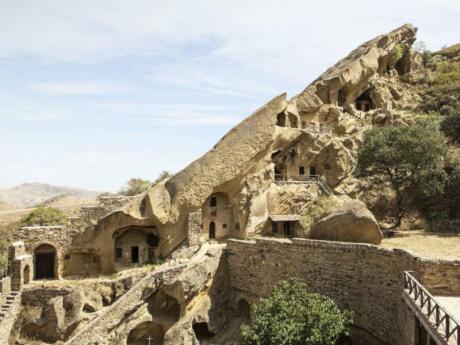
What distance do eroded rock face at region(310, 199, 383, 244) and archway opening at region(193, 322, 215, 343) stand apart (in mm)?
7988

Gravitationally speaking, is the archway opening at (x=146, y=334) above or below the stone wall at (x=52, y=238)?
below

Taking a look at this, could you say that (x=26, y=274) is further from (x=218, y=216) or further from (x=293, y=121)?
(x=293, y=121)

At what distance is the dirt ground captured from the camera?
21.7 m

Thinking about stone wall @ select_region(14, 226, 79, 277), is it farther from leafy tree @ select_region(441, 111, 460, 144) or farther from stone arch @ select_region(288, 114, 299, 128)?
leafy tree @ select_region(441, 111, 460, 144)

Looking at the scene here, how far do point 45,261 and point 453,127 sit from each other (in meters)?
32.2

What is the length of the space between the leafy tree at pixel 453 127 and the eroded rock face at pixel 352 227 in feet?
60.6

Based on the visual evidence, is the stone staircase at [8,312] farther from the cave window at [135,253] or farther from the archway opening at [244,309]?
the archway opening at [244,309]

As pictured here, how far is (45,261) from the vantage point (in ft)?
95.1

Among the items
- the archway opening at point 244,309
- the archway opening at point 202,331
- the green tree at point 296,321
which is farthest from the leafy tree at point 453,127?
the archway opening at point 202,331

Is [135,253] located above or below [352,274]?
below

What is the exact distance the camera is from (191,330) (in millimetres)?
23328

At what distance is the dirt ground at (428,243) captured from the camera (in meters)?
21.7

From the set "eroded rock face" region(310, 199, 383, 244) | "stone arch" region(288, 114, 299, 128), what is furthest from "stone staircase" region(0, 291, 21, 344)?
"stone arch" region(288, 114, 299, 128)

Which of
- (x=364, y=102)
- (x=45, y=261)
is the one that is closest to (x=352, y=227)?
(x=45, y=261)
